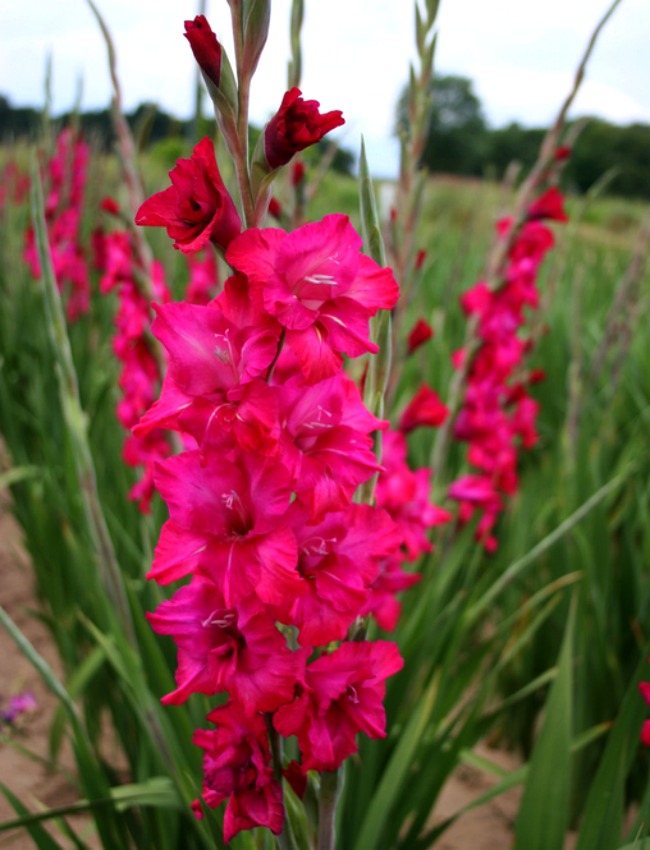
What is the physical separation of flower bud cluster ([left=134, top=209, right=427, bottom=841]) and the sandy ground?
2.11 feet

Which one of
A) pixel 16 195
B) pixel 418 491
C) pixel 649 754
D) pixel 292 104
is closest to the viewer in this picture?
pixel 292 104

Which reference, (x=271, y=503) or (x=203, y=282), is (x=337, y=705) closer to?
(x=271, y=503)

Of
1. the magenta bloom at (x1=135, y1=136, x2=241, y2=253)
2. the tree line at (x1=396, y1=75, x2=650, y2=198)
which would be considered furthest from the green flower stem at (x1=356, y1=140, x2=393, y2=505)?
the tree line at (x1=396, y1=75, x2=650, y2=198)

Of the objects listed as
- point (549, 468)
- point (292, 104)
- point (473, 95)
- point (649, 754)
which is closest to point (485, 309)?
point (549, 468)

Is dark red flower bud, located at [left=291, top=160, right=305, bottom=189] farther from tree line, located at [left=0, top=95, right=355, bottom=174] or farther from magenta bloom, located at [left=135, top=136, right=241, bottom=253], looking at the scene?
magenta bloom, located at [left=135, top=136, right=241, bottom=253]

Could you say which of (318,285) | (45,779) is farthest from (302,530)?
(45,779)

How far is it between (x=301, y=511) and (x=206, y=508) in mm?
61

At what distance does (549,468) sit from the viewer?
6.56ft

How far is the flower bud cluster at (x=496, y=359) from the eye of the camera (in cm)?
143

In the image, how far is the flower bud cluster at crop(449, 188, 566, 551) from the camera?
4.70ft

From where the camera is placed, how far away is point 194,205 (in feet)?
1.60

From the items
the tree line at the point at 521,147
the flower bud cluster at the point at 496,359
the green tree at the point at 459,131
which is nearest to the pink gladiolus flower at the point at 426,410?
the flower bud cluster at the point at 496,359

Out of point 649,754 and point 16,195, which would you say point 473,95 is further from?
point 649,754

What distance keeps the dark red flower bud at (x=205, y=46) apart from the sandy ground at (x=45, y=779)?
35.7 inches
